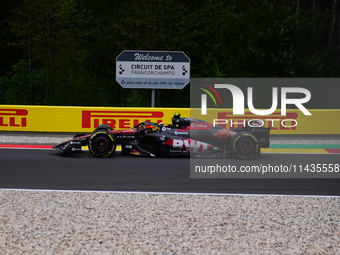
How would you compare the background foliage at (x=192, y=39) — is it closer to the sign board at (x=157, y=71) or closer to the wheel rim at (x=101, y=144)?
the sign board at (x=157, y=71)

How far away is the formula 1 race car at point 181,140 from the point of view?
1077 cm

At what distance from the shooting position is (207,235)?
5227 millimetres

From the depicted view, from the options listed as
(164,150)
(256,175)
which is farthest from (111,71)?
(256,175)

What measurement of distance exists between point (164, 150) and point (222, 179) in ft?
8.21

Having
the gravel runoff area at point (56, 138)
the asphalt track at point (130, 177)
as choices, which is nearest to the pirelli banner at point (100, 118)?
the gravel runoff area at point (56, 138)

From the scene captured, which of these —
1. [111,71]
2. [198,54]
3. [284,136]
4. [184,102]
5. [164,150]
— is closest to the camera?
[164,150]

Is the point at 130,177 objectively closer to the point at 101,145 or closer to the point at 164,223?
the point at 101,145

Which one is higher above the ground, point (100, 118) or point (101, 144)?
point (100, 118)

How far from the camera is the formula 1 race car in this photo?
35.3 ft

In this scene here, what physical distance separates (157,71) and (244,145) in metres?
10.3

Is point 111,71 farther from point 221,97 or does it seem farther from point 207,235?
point 207,235

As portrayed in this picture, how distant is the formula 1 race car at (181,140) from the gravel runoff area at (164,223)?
3639 millimetres

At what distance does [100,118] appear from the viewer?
16.0m

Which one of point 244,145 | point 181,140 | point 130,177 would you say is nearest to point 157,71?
point 181,140
